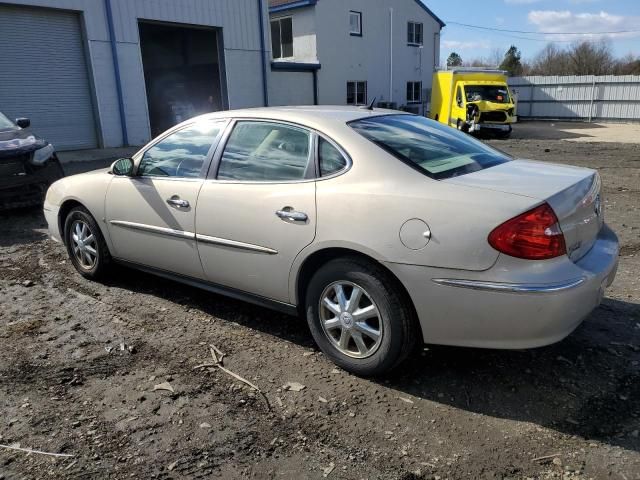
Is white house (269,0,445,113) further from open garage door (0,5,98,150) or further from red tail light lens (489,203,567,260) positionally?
red tail light lens (489,203,567,260)

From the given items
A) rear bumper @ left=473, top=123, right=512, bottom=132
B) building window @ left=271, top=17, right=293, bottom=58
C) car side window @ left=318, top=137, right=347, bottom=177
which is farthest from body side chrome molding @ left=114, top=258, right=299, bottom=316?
building window @ left=271, top=17, right=293, bottom=58

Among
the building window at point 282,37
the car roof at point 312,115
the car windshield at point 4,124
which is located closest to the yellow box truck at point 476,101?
the building window at point 282,37

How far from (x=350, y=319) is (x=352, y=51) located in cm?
2607

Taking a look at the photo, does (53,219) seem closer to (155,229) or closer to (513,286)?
(155,229)

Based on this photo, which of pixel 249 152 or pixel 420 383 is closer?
pixel 420 383

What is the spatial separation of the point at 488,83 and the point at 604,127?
811 centimetres

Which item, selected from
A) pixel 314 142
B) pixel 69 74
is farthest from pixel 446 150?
pixel 69 74

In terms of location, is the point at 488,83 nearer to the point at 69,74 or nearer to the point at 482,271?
the point at 69,74

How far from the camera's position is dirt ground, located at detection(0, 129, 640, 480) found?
8.49 feet

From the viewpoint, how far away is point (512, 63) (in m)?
58.4

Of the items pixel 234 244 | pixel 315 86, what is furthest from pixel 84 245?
pixel 315 86

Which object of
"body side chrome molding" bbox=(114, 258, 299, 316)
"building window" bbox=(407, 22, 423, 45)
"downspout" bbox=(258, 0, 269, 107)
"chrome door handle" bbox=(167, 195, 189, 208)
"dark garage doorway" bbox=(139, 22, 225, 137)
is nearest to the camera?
"body side chrome molding" bbox=(114, 258, 299, 316)

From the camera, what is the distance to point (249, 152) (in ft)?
12.5

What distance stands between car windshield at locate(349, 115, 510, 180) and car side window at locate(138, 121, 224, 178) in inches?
47.3
